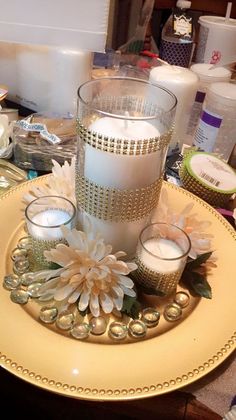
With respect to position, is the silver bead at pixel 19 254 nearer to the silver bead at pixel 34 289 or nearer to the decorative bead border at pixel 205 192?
the silver bead at pixel 34 289

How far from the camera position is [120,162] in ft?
1.29

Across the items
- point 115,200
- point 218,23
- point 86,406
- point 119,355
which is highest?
point 218,23

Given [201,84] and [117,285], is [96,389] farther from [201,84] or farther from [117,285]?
[201,84]

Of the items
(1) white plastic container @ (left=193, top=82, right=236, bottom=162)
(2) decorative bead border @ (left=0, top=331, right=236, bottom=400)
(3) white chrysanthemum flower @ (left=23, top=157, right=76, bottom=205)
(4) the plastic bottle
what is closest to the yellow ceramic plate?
(2) decorative bead border @ (left=0, top=331, right=236, bottom=400)

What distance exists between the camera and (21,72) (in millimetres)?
746

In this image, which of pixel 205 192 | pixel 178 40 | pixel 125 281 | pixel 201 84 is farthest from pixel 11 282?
pixel 178 40

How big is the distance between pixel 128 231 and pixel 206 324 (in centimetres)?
13

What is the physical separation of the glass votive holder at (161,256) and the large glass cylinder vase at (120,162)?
0.06 feet

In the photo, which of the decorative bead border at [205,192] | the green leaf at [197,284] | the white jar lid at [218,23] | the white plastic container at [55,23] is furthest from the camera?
the white jar lid at [218,23]

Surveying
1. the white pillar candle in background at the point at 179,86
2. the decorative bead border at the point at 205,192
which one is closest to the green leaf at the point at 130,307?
the decorative bead border at the point at 205,192

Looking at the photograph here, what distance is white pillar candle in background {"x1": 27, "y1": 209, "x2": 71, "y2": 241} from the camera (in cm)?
43

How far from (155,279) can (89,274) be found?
73mm

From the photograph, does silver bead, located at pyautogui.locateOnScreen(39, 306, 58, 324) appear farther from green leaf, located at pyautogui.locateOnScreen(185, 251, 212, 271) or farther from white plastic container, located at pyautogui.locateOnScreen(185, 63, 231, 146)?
white plastic container, located at pyautogui.locateOnScreen(185, 63, 231, 146)

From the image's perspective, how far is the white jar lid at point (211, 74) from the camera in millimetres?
776
